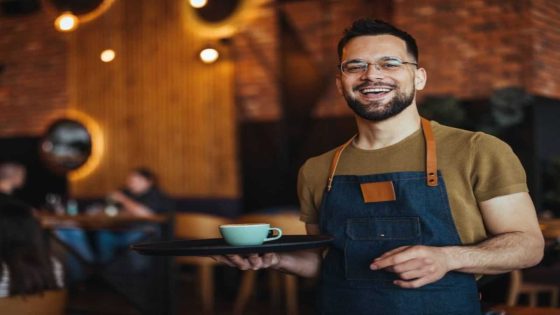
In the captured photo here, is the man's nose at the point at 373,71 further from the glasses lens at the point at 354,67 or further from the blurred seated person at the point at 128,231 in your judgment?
the blurred seated person at the point at 128,231

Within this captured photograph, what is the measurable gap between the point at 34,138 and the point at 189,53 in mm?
2657

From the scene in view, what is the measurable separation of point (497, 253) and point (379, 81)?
487 millimetres

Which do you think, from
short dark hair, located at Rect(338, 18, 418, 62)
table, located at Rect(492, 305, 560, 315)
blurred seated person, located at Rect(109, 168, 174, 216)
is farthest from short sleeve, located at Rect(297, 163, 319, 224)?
blurred seated person, located at Rect(109, 168, 174, 216)

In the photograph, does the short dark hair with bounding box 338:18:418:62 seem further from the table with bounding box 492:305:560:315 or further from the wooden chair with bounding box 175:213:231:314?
the wooden chair with bounding box 175:213:231:314

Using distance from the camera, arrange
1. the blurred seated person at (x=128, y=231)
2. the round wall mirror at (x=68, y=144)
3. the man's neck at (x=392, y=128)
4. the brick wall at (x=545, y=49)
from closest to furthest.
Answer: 1. the man's neck at (x=392, y=128)
2. the brick wall at (x=545, y=49)
3. the blurred seated person at (x=128, y=231)
4. the round wall mirror at (x=68, y=144)

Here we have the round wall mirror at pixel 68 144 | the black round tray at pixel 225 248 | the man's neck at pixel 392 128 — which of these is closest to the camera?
the black round tray at pixel 225 248

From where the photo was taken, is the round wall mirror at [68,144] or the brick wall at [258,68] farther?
the round wall mirror at [68,144]

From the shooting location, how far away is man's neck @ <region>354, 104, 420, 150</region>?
192 centimetres

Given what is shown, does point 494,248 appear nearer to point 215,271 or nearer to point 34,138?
point 215,271

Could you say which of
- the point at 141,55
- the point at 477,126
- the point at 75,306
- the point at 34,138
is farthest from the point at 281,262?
the point at 34,138

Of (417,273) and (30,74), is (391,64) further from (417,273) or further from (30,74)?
(30,74)

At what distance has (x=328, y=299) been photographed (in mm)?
1944

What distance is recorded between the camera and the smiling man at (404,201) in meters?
1.75

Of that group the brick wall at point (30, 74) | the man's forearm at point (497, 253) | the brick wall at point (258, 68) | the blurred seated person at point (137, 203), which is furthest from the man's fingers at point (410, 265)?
the brick wall at point (30, 74)
